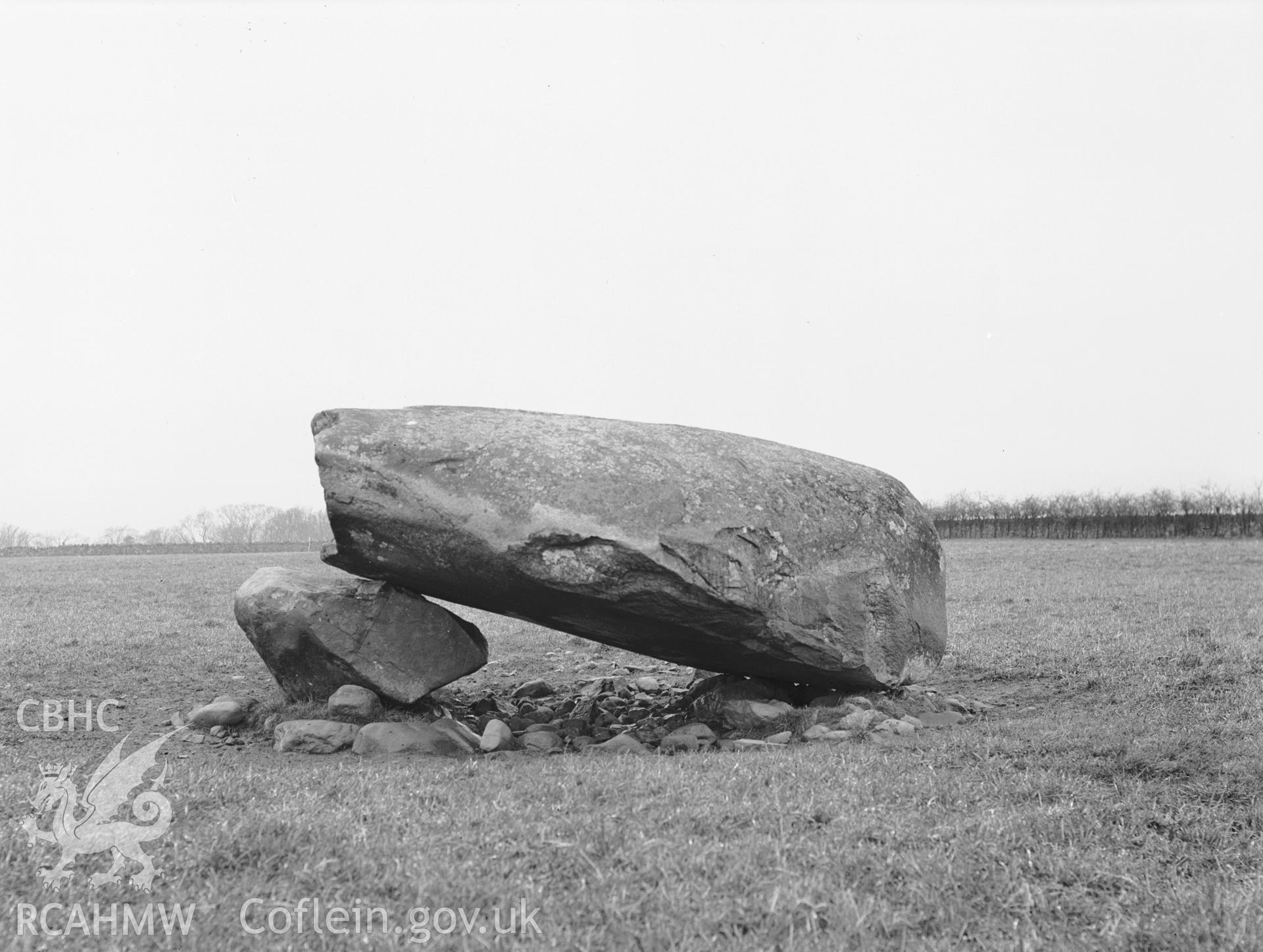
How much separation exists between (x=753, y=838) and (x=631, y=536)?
4290 millimetres

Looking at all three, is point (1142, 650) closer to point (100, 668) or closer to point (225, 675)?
point (225, 675)

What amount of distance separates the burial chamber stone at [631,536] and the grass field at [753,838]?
1.67 m

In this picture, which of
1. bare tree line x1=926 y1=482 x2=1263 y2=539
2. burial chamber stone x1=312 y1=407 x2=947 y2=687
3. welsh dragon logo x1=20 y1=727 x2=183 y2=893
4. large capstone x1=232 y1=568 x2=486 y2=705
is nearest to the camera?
welsh dragon logo x1=20 y1=727 x2=183 y2=893

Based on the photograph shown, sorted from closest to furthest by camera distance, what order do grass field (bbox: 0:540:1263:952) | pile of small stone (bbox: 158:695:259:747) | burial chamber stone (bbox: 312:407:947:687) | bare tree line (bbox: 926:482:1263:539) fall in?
grass field (bbox: 0:540:1263:952) → burial chamber stone (bbox: 312:407:947:687) → pile of small stone (bbox: 158:695:259:747) → bare tree line (bbox: 926:482:1263:539)

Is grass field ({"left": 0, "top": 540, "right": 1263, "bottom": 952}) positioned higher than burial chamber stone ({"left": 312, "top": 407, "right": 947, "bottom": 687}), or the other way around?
burial chamber stone ({"left": 312, "top": 407, "right": 947, "bottom": 687})

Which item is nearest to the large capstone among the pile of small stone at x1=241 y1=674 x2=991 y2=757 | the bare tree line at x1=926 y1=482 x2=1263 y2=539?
the pile of small stone at x1=241 y1=674 x2=991 y2=757

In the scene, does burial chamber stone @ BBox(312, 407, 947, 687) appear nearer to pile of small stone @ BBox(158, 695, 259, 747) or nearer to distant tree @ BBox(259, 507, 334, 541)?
pile of small stone @ BBox(158, 695, 259, 747)

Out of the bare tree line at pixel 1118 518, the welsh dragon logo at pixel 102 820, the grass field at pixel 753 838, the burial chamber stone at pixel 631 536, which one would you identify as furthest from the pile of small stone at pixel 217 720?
the bare tree line at pixel 1118 518

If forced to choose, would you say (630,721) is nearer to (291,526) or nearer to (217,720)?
(217,720)

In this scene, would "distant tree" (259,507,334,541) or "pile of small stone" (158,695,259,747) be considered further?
"distant tree" (259,507,334,541)

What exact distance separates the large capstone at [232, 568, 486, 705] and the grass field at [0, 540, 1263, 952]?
0.78m

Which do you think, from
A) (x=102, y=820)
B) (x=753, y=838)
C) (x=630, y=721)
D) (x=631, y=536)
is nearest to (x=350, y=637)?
(x=630, y=721)

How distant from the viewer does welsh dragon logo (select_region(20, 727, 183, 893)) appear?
19.0ft

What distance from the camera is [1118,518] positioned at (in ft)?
179
